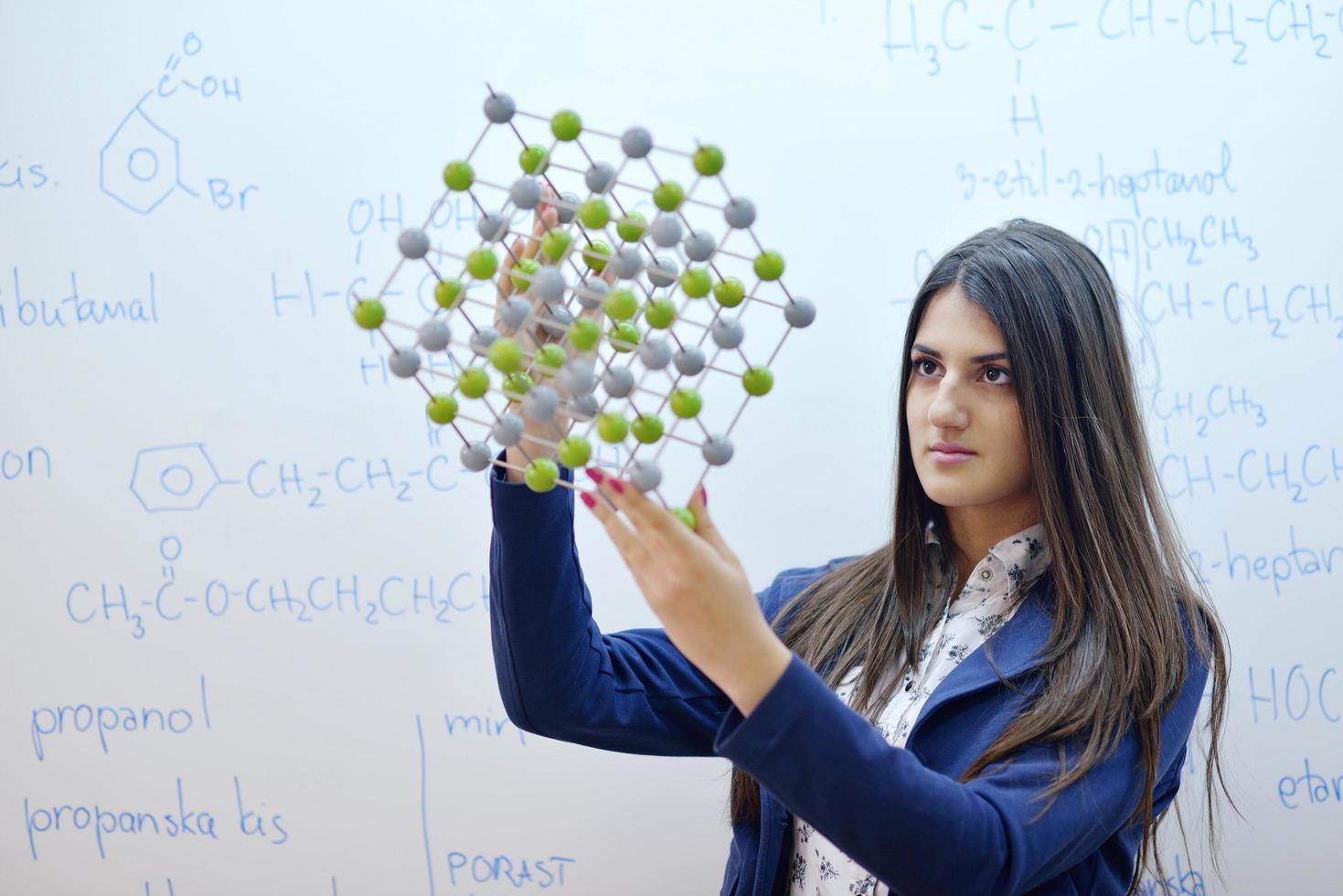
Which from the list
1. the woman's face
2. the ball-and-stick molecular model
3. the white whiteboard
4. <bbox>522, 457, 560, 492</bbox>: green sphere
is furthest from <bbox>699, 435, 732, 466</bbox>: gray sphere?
the white whiteboard

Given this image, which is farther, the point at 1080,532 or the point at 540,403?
the point at 1080,532

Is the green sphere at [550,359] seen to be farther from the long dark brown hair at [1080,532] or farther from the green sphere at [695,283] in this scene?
the long dark brown hair at [1080,532]

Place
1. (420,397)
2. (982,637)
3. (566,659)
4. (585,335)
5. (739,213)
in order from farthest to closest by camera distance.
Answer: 1. (420,397)
2. (982,637)
3. (566,659)
4. (739,213)
5. (585,335)

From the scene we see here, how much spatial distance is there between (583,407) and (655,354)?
2.4 inches

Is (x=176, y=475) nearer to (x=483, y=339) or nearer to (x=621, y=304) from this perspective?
(x=483, y=339)

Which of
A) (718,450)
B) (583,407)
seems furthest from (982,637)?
(583,407)

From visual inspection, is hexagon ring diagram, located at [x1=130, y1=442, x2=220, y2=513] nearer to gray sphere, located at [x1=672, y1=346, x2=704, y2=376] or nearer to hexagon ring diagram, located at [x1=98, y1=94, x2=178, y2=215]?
hexagon ring diagram, located at [x1=98, y1=94, x2=178, y2=215]

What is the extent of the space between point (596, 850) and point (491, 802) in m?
0.16

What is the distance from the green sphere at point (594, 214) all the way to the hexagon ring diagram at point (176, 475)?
3.53 ft

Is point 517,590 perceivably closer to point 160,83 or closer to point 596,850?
point 596,850

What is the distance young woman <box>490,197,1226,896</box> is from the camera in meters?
0.85

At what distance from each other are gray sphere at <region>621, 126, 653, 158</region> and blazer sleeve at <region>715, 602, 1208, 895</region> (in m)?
0.35

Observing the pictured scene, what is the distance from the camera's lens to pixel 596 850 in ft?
5.19

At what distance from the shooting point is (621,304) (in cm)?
68
